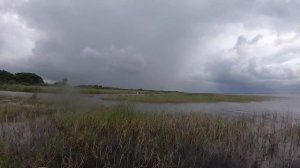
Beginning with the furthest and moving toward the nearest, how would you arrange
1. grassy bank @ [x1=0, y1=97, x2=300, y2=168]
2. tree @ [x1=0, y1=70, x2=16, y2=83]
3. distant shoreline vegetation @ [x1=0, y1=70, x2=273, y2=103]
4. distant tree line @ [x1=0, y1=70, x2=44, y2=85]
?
distant tree line @ [x1=0, y1=70, x2=44, y2=85], tree @ [x1=0, y1=70, x2=16, y2=83], distant shoreline vegetation @ [x1=0, y1=70, x2=273, y2=103], grassy bank @ [x1=0, y1=97, x2=300, y2=168]

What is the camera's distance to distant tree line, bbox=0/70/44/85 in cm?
8294

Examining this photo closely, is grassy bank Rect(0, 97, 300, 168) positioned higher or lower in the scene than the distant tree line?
lower

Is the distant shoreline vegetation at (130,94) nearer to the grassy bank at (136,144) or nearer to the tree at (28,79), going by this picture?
the tree at (28,79)

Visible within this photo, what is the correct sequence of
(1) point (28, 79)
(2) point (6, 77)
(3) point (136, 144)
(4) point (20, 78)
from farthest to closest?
(1) point (28, 79) < (4) point (20, 78) < (2) point (6, 77) < (3) point (136, 144)

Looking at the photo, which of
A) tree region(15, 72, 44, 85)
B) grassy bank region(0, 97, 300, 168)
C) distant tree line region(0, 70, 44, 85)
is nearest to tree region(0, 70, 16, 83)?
distant tree line region(0, 70, 44, 85)

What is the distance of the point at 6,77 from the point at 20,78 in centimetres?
539

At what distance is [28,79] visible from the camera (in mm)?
89625

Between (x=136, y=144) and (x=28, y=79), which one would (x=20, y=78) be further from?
(x=136, y=144)

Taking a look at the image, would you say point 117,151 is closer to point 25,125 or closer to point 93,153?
point 93,153

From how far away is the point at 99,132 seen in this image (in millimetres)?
10203

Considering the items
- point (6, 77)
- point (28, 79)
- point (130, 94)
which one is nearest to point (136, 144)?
point (130, 94)

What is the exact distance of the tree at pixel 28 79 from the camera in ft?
288

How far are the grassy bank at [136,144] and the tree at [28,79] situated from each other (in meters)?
82.0

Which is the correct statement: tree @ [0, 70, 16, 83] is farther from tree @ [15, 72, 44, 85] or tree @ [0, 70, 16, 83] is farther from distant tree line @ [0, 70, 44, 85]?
tree @ [15, 72, 44, 85]
